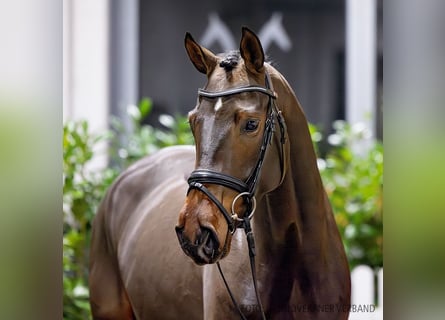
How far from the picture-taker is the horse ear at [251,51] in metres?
2.33

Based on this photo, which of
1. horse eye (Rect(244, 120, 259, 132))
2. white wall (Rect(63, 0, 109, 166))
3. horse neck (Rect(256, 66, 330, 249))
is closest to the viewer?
horse eye (Rect(244, 120, 259, 132))

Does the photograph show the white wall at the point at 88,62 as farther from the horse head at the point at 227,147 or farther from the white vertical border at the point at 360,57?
the horse head at the point at 227,147

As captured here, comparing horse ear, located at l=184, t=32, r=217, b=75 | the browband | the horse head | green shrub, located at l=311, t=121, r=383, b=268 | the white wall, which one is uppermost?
the white wall

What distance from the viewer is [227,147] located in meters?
2.31

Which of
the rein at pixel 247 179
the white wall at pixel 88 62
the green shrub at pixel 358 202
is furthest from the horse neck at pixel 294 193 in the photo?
the white wall at pixel 88 62

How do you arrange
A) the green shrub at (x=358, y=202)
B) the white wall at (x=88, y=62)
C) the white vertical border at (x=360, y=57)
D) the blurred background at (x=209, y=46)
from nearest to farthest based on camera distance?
1. the green shrub at (x=358, y=202)
2. the white wall at (x=88, y=62)
3. the blurred background at (x=209, y=46)
4. the white vertical border at (x=360, y=57)

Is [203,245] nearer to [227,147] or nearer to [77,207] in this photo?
[227,147]

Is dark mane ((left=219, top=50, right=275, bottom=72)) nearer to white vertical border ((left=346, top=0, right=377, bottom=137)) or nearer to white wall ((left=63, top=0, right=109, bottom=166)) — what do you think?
white wall ((left=63, top=0, right=109, bottom=166))

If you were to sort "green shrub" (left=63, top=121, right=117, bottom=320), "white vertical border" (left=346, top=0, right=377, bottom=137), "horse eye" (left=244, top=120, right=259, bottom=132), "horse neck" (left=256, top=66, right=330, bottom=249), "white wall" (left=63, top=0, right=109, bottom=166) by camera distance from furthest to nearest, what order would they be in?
"white vertical border" (left=346, top=0, right=377, bottom=137) < "white wall" (left=63, top=0, right=109, bottom=166) < "green shrub" (left=63, top=121, right=117, bottom=320) < "horse neck" (left=256, top=66, right=330, bottom=249) < "horse eye" (left=244, top=120, right=259, bottom=132)

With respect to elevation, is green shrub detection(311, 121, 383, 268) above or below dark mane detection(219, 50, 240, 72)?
below

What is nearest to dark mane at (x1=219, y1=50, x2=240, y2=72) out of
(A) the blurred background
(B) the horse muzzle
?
(B) the horse muzzle

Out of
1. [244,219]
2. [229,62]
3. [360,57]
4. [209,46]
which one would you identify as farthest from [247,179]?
[209,46]

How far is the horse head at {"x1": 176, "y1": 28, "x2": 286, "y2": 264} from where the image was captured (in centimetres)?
226
